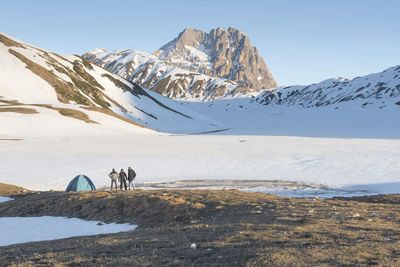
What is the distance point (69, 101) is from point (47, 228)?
11056 cm

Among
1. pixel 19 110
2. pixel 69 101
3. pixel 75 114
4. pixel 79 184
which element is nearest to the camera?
pixel 79 184

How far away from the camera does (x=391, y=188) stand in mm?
29109

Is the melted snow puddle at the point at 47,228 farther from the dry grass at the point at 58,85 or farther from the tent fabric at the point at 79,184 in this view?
the dry grass at the point at 58,85

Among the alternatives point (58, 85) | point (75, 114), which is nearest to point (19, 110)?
point (75, 114)

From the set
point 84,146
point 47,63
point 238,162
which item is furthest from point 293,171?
point 47,63

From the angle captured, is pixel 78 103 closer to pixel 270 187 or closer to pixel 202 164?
pixel 202 164

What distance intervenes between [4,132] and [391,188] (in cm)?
7393

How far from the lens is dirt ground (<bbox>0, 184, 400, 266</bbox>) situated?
26.5ft

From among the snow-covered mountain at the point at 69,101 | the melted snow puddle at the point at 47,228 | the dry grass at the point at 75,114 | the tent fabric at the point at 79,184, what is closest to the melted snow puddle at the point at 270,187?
the tent fabric at the point at 79,184

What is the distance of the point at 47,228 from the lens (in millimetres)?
18078

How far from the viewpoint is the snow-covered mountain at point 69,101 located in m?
83.4

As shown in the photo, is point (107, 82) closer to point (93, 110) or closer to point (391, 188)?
point (93, 110)

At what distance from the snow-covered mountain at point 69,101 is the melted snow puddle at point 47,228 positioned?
59.9 m

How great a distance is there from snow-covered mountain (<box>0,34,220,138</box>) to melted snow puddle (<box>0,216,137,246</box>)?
197ft
